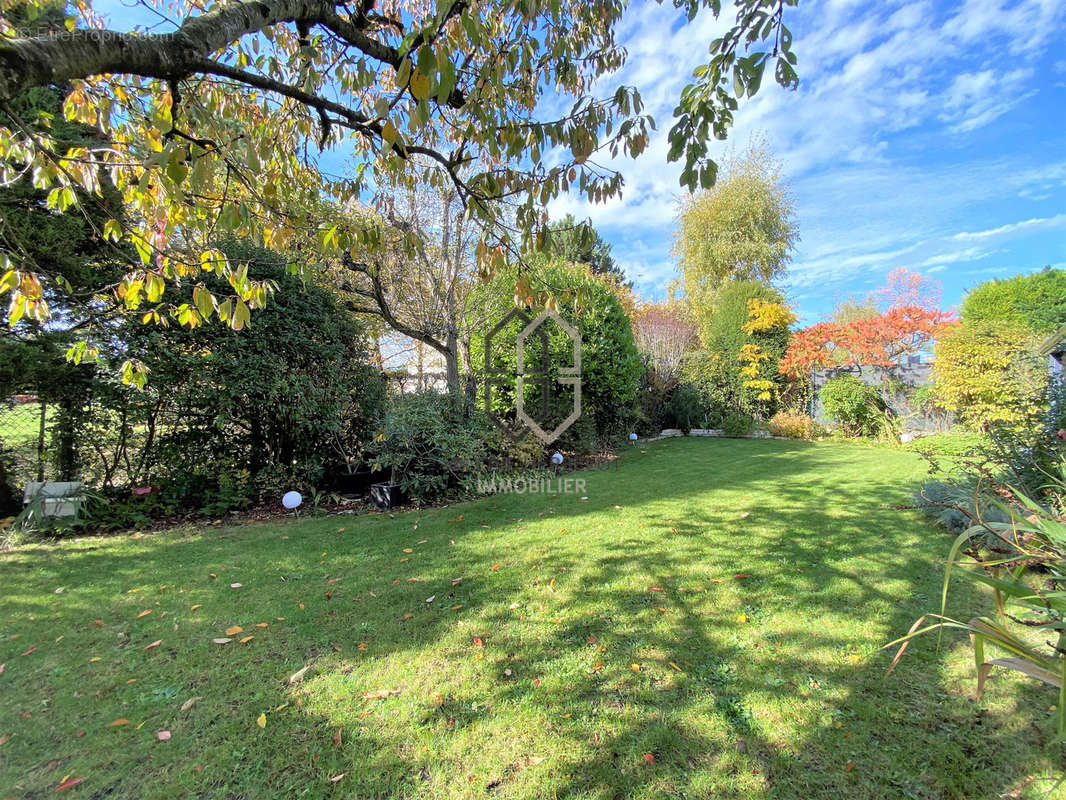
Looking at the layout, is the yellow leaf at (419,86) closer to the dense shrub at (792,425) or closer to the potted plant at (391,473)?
the potted plant at (391,473)

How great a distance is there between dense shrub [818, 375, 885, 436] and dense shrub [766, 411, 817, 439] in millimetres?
535

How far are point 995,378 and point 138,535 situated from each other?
40.6ft

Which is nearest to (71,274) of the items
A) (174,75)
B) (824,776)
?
(174,75)

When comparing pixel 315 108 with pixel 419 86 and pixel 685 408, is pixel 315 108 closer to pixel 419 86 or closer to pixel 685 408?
pixel 419 86

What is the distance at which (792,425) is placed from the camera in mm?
10266

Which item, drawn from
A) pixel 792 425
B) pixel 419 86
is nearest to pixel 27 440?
pixel 419 86

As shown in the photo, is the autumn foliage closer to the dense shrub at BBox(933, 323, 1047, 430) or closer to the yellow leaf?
the dense shrub at BBox(933, 323, 1047, 430)

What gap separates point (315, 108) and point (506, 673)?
2836mm

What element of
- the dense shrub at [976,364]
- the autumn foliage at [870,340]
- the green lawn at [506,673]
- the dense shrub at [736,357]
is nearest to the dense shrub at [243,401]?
the green lawn at [506,673]

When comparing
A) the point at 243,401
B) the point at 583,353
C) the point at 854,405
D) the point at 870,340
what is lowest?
the point at 854,405

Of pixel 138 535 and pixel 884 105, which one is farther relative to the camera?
pixel 884 105

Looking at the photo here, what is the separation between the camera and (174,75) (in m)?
1.47

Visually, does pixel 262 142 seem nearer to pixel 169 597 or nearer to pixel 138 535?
pixel 169 597

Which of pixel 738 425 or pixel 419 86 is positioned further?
pixel 738 425
